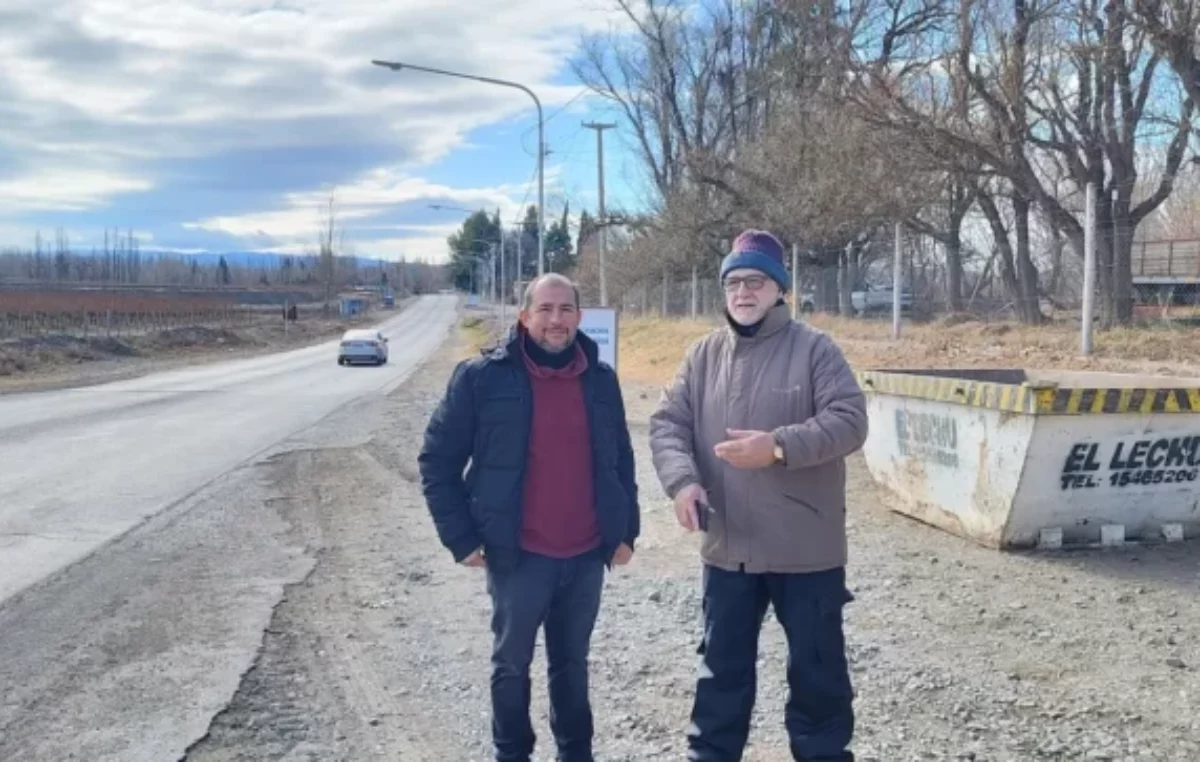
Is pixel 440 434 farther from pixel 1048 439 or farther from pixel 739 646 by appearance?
pixel 1048 439

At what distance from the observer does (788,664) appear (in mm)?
3711

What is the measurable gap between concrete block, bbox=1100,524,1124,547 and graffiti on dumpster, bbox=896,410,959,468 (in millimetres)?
989

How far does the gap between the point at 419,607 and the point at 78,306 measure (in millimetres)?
46315

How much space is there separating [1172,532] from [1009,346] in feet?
29.5

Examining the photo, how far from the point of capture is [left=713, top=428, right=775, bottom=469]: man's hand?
3.44 meters

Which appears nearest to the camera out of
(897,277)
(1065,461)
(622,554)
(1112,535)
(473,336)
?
(622,554)

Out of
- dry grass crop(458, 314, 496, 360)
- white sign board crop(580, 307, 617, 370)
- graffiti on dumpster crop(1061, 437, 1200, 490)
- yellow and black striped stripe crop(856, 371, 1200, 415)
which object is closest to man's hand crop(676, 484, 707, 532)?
yellow and black striped stripe crop(856, 371, 1200, 415)

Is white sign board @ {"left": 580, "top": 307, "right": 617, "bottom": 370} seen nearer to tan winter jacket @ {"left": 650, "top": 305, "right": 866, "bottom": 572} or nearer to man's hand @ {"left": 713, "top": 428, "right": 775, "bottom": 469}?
tan winter jacket @ {"left": 650, "top": 305, "right": 866, "bottom": 572}

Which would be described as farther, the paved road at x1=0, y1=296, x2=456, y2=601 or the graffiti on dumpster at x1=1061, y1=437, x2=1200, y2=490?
the paved road at x1=0, y1=296, x2=456, y2=601

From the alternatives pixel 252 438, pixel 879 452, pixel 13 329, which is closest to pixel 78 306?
pixel 13 329

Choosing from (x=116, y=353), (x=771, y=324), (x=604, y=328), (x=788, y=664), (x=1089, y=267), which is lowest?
(x=116, y=353)

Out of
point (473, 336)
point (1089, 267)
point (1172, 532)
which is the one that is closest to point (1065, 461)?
point (1172, 532)

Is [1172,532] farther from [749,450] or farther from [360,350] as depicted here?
[360,350]

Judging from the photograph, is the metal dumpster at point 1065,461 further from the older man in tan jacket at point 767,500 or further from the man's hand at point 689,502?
the man's hand at point 689,502
